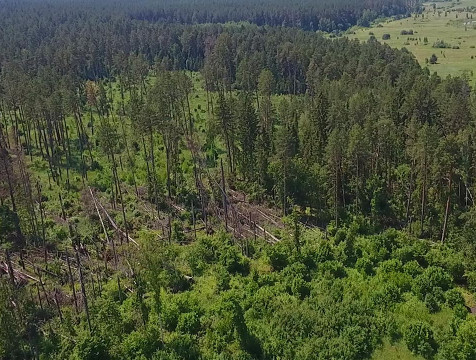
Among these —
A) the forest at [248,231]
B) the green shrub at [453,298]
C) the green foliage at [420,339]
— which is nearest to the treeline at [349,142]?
the forest at [248,231]

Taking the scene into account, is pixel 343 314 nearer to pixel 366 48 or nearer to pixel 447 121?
pixel 447 121

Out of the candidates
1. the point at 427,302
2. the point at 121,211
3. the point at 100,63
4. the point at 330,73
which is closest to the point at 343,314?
the point at 427,302

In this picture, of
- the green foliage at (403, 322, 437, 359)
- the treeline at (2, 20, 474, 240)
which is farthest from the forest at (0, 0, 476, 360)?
the treeline at (2, 20, 474, 240)

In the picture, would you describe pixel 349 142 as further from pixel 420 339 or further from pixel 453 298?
pixel 420 339

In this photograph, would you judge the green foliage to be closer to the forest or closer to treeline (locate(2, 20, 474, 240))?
the forest

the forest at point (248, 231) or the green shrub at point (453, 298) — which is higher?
the forest at point (248, 231)

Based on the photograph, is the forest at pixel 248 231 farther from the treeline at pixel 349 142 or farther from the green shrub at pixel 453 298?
the treeline at pixel 349 142

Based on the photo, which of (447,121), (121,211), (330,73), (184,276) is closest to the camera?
(184,276)

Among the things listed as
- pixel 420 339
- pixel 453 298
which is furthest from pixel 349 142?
pixel 420 339
